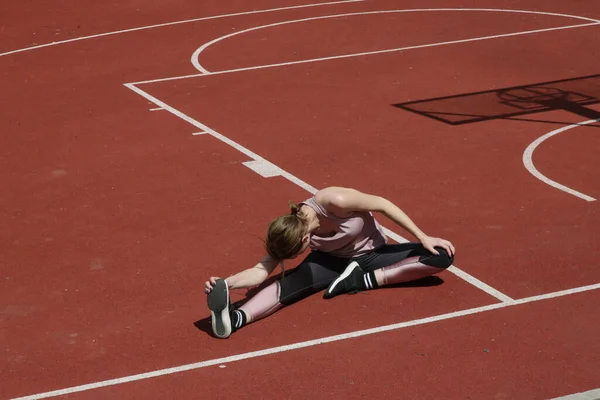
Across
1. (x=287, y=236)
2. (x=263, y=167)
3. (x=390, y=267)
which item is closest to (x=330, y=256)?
(x=390, y=267)

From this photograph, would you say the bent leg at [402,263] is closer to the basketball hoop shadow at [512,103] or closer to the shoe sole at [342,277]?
the shoe sole at [342,277]

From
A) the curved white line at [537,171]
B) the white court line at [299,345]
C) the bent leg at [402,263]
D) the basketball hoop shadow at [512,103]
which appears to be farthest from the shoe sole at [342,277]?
the basketball hoop shadow at [512,103]

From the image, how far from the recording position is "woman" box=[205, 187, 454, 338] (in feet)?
26.2

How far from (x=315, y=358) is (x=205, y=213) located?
3.40 m

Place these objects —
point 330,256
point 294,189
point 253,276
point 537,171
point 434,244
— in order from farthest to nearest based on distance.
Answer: point 537,171 → point 294,189 → point 330,256 → point 434,244 → point 253,276

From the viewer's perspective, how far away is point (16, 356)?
786 cm

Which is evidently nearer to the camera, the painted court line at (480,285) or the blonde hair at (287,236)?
the blonde hair at (287,236)

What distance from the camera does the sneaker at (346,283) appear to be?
864cm

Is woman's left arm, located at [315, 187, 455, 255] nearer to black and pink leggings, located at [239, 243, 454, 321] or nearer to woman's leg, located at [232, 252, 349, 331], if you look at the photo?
black and pink leggings, located at [239, 243, 454, 321]

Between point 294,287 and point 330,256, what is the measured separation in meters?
0.43

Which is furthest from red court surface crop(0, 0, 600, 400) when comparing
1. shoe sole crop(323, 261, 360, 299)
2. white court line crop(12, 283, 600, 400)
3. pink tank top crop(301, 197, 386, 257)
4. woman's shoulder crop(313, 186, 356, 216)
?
woman's shoulder crop(313, 186, 356, 216)

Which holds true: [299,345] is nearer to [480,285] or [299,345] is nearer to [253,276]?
[253,276]

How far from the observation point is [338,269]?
8.80 m

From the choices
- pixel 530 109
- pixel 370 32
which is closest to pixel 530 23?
pixel 370 32
